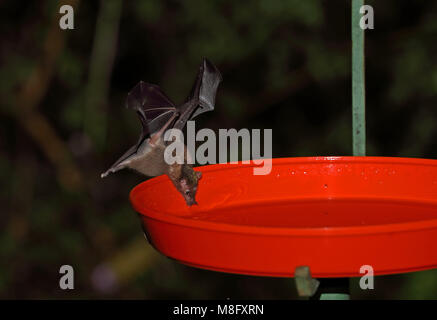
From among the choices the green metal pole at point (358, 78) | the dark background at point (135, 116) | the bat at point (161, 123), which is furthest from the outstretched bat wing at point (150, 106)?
the dark background at point (135, 116)

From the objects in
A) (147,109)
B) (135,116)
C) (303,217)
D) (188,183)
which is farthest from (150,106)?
(135,116)

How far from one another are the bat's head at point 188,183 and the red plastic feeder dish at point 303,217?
Answer: 3 cm

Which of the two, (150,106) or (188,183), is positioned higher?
(150,106)

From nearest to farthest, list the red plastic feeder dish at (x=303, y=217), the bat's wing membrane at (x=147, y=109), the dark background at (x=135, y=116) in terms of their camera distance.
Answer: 1. the red plastic feeder dish at (x=303, y=217)
2. the bat's wing membrane at (x=147, y=109)
3. the dark background at (x=135, y=116)

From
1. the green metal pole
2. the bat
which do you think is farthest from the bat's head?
the green metal pole

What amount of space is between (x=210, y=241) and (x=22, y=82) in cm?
222

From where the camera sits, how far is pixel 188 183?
36.9 inches

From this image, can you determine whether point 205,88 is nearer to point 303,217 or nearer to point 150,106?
point 150,106

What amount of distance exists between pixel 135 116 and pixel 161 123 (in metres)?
2.01

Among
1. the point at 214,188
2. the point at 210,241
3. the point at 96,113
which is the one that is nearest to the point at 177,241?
the point at 210,241

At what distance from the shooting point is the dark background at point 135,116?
253 cm

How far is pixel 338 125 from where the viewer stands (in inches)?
108

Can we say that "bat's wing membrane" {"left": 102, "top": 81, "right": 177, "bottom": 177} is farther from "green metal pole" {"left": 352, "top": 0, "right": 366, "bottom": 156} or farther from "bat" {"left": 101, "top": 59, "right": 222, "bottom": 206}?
"green metal pole" {"left": 352, "top": 0, "right": 366, "bottom": 156}

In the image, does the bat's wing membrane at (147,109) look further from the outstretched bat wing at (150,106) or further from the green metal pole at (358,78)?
the green metal pole at (358,78)
